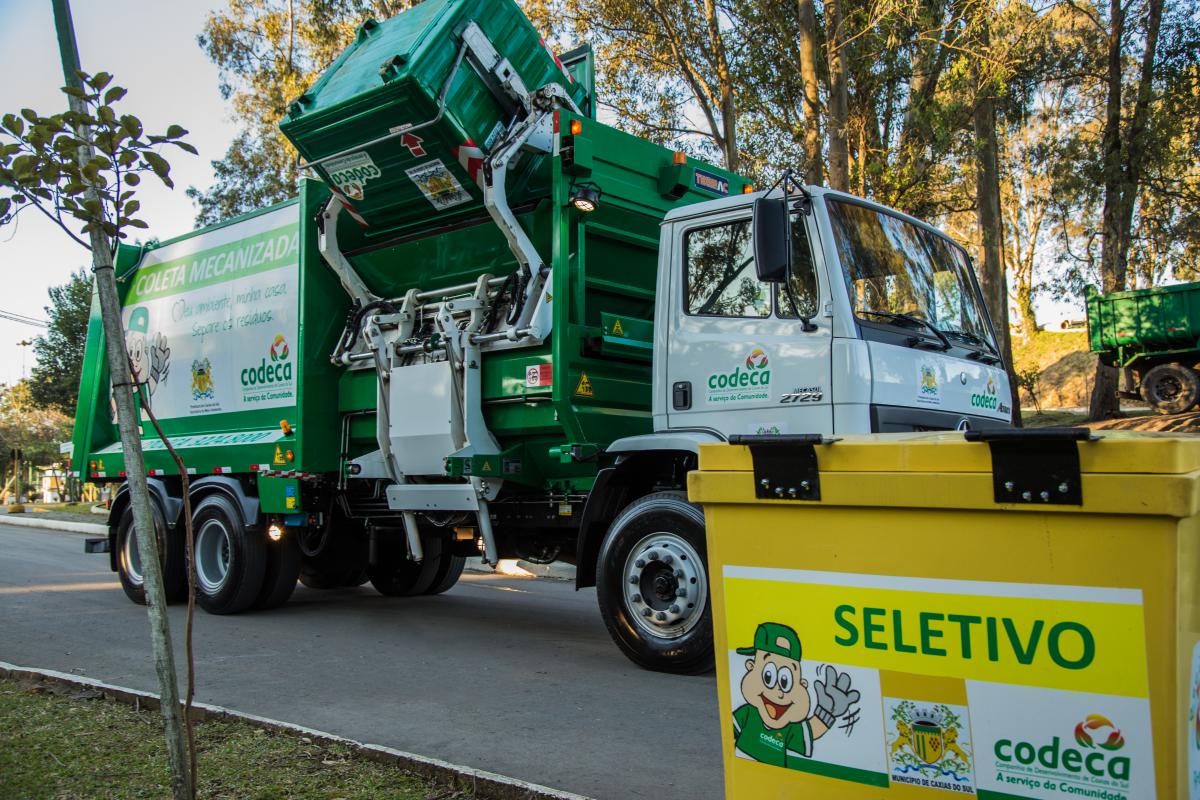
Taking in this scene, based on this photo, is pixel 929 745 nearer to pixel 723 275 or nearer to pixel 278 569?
pixel 723 275

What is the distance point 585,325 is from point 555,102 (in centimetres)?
174

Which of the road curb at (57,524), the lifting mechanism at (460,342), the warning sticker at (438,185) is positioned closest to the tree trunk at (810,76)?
the lifting mechanism at (460,342)

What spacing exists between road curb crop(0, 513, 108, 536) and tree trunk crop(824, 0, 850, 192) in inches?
567

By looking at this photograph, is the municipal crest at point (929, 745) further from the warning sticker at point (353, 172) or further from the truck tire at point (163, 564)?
the truck tire at point (163, 564)

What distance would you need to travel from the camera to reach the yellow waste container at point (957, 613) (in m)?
2.04

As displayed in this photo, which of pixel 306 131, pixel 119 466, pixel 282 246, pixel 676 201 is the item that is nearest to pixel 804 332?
pixel 676 201

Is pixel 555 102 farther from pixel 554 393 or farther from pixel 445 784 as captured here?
pixel 445 784

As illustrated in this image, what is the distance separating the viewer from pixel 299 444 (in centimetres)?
786

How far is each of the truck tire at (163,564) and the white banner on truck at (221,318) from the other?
1091mm

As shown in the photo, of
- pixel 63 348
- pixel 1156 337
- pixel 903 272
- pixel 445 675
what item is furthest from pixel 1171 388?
pixel 63 348

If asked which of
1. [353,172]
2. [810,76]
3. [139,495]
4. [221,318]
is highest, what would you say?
[810,76]

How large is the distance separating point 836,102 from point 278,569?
34.0 feet

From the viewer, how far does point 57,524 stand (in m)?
21.5

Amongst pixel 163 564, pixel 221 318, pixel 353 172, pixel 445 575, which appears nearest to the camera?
pixel 353 172
